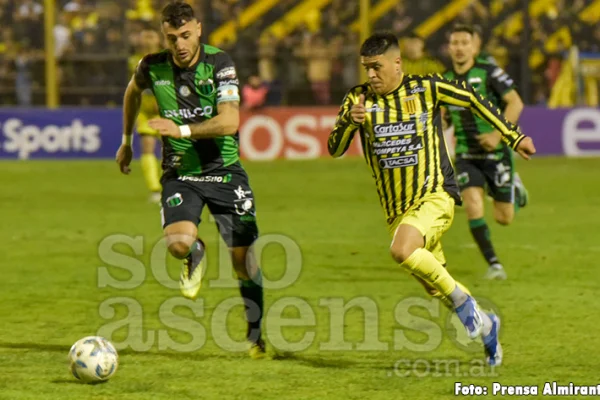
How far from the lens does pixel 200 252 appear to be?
305 inches

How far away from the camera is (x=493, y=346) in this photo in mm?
7160

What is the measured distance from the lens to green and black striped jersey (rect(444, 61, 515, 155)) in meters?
10.8

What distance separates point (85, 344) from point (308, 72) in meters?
18.5

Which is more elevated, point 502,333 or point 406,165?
point 406,165

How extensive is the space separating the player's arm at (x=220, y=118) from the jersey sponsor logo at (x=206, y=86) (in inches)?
1.1

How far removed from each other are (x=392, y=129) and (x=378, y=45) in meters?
0.51

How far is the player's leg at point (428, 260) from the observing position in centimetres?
694

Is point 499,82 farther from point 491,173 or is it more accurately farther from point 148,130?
point 148,130

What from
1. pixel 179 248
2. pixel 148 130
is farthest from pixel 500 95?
pixel 148 130

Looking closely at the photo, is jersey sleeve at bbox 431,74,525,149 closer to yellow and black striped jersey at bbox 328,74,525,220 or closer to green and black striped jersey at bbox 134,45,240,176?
yellow and black striped jersey at bbox 328,74,525,220

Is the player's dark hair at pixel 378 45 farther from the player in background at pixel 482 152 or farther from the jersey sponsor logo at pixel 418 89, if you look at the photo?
the player in background at pixel 482 152

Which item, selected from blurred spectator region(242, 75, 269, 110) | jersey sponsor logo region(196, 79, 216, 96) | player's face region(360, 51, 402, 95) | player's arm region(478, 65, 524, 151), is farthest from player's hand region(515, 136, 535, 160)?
blurred spectator region(242, 75, 269, 110)

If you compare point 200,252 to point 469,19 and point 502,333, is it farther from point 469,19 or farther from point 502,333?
point 469,19

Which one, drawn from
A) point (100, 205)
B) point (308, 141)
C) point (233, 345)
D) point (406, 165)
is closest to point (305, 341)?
point (233, 345)
